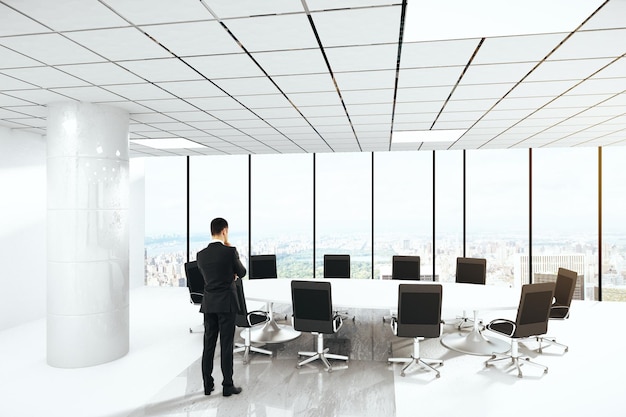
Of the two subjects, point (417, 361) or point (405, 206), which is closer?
point (417, 361)

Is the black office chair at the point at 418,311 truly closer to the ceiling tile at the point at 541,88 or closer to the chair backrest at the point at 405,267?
the ceiling tile at the point at 541,88

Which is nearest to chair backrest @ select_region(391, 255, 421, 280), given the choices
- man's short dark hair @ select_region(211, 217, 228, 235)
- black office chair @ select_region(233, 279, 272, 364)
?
black office chair @ select_region(233, 279, 272, 364)

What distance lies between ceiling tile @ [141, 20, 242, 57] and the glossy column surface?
228 cm

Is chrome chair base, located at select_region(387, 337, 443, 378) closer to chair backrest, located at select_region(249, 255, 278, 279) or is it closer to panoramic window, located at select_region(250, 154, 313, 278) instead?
chair backrest, located at select_region(249, 255, 278, 279)

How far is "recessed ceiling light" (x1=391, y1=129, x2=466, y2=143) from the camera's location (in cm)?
691

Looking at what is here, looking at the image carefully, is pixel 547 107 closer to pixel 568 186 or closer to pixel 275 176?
pixel 568 186

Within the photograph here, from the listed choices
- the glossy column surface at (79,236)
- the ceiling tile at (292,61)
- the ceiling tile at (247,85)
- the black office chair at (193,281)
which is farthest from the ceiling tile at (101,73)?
the black office chair at (193,281)

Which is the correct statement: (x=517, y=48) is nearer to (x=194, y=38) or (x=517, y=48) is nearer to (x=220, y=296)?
(x=194, y=38)

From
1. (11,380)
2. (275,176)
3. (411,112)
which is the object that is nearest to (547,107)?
(411,112)

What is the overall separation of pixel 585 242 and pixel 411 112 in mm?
6059

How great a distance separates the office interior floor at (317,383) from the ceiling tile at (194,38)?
314cm

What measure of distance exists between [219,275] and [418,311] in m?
2.16

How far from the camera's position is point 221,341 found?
4219 mm

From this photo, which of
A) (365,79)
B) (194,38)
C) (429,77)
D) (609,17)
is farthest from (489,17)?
(194,38)
